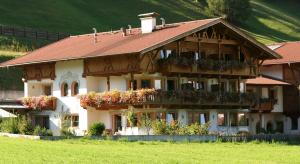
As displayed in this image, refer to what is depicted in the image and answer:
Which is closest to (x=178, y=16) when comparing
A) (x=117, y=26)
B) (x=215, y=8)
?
(x=215, y=8)

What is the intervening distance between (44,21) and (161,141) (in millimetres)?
54784

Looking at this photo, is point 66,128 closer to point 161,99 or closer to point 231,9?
point 161,99

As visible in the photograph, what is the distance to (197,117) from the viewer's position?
52.8 meters

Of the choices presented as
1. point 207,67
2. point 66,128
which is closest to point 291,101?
point 207,67

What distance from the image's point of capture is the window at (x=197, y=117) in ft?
171

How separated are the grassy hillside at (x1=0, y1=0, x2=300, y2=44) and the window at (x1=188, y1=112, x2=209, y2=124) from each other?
40.0 metres

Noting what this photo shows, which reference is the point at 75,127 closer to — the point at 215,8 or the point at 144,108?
the point at 144,108

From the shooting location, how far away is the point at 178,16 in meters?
112

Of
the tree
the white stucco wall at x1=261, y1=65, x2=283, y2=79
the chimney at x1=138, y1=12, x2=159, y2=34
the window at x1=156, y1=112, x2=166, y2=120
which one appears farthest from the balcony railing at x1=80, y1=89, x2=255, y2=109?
the tree

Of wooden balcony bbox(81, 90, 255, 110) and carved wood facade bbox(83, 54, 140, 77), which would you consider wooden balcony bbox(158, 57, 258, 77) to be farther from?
carved wood facade bbox(83, 54, 140, 77)

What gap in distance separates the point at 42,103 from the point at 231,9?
62493 millimetres

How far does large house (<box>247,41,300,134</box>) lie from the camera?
62750 millimetres

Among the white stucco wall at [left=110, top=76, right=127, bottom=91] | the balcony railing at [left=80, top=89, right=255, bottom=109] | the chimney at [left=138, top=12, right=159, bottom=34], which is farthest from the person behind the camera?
the chimney at [left=138, top=12, right=159, bottom=34]

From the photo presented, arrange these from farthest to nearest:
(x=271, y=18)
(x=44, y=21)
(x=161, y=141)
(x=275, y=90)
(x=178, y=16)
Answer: (x=271, y=18) < (x=178, y=16) < (x=44, y=21) < (x=275, y=90) < (x=161, y=141)
